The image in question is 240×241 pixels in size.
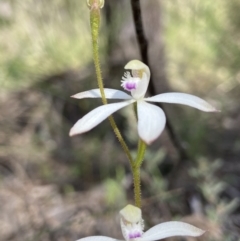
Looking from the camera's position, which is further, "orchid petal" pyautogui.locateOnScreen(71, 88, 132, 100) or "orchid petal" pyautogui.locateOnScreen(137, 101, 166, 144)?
"orchid petal" pyautogui.locateOnScreen(71, 88, 132, 100)

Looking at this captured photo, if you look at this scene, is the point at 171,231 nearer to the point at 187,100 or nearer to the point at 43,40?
the point at 187,100

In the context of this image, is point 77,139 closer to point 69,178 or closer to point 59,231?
point 69,178

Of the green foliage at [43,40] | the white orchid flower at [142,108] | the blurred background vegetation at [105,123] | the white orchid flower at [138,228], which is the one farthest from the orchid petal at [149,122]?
the green foliage at [43,40]

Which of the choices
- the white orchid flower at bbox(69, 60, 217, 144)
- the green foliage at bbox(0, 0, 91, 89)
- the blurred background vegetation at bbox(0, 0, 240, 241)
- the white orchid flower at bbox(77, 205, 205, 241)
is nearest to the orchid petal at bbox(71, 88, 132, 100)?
the white orchid flower at bbox(69, 60, 217, 144)

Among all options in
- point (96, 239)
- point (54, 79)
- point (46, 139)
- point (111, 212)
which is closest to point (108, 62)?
point (54, 79)

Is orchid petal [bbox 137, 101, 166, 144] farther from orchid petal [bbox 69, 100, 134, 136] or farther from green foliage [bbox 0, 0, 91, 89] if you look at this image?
green foliage [bbox 0, 0, 91, 89]

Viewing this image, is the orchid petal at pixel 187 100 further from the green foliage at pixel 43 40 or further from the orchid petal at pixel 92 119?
the green foliage at pixel 43 40
